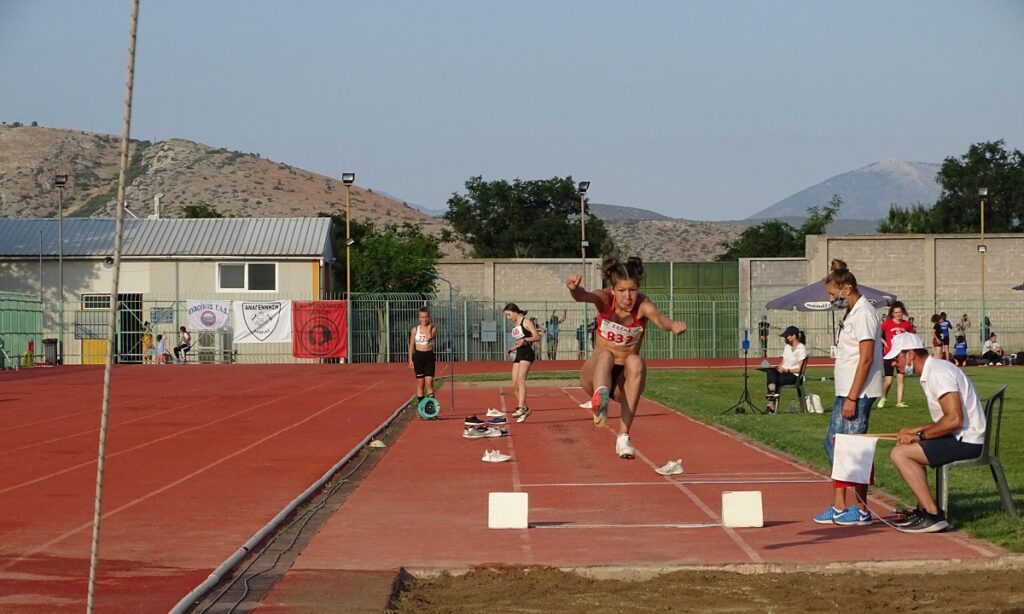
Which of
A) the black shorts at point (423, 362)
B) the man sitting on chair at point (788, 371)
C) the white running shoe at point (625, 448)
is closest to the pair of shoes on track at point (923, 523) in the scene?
the white running shoe at point (625, 448)

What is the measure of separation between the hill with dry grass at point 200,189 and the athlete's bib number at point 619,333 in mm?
125088

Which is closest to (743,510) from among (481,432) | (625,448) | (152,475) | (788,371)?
(625,448)

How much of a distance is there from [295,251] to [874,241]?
905 inches

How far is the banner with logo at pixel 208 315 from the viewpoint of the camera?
47.4m

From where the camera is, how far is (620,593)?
795 centimetres

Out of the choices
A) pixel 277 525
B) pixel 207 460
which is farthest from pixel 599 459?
pixel 277 525

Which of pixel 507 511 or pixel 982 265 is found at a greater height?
pixel 982 265

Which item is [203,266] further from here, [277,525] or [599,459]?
[277,525]

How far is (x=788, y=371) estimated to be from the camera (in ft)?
70.6

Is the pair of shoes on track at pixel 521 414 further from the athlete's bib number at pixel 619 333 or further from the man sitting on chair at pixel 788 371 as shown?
the athlete's bib number at pixel 619 333

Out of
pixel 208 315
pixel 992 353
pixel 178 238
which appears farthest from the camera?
pixel 178 238

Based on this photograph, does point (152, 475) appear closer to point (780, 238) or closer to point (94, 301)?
point (94, 301)

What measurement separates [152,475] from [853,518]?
7.66m

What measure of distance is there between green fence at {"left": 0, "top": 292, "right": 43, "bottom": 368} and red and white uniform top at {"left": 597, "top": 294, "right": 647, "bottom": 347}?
119ft
